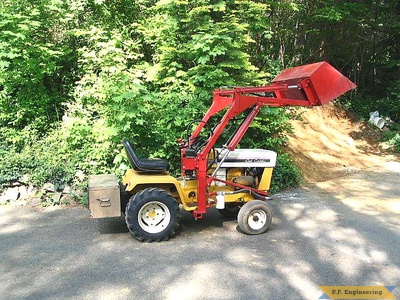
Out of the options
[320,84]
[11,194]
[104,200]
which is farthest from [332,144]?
[11,194]

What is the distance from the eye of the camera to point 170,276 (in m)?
4.34

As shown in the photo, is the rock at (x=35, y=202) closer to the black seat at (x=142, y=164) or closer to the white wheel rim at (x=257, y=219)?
the black seat at (x=142, y=164)

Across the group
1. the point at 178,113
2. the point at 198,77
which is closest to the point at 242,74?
the point at 198,77

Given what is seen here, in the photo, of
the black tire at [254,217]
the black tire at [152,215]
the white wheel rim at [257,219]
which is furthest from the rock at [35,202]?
the white wheel rim at [257,219]

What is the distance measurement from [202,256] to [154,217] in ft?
2.85

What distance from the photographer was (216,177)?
6016mm

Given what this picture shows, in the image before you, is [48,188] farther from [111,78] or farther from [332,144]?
[332,144]

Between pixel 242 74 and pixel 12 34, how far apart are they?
429 centimetres

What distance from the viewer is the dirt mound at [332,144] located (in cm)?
1013

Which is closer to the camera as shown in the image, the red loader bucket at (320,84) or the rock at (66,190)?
the red loader bucket at (320,84)

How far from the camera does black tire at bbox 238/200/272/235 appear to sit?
5.62 meters

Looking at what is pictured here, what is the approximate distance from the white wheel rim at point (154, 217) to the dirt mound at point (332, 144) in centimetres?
471

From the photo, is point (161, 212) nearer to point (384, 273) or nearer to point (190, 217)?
point (190, 217)

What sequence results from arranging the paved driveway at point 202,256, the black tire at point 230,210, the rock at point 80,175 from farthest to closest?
the rock at point 80,175 < the black tire at point 230,210 < the paved driveway at point 202,256
